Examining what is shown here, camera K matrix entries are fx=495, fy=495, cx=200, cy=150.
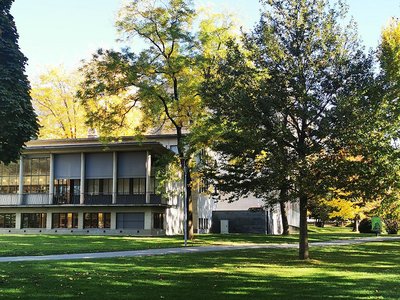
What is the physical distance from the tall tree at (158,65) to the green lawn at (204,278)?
14308 mm

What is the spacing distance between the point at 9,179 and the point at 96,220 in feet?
32.7

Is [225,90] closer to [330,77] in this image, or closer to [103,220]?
[330,77]

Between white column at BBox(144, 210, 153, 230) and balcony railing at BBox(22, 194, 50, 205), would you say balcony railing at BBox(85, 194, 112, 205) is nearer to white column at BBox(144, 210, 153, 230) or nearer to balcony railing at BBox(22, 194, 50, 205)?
white column at BBox(144, 210, 153, 230)

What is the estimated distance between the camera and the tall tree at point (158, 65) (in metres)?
32.2

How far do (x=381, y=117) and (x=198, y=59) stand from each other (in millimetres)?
15812

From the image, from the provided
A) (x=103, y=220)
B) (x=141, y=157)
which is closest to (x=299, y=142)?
(x=141, y=157)

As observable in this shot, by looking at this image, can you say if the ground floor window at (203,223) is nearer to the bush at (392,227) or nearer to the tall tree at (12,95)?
the bush at (392,227)

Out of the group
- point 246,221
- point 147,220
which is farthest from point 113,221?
point 246,221

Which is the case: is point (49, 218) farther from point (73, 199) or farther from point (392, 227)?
point (392, 227)

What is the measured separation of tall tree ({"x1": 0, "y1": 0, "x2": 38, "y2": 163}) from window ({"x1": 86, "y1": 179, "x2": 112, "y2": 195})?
3256cm

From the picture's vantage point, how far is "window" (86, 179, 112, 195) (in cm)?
4534

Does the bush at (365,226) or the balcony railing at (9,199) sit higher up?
the balcony railing at (9,199)

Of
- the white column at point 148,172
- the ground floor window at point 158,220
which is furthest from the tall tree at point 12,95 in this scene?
the ground floor window at point 158,220

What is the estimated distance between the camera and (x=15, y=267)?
15.6 metres
